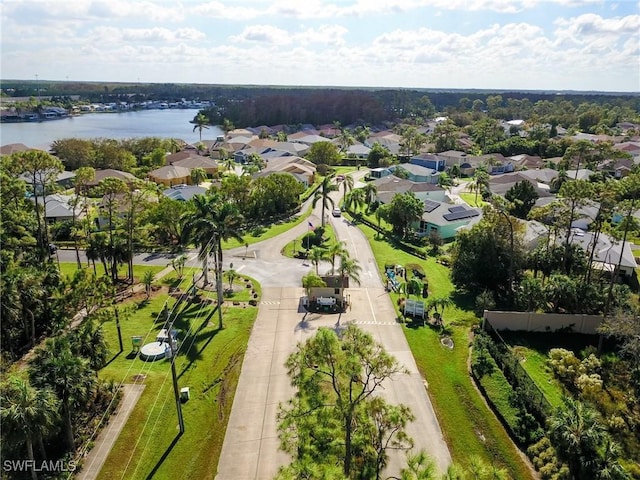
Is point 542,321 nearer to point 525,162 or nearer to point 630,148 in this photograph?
point 525,162

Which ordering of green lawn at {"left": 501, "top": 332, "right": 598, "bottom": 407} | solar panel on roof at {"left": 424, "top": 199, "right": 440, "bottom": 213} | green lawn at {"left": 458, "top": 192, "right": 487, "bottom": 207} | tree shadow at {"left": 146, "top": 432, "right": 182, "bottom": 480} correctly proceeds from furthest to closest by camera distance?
1. green lawn at {"left": 458, "top": 192, "right": 487, "bottom": 207}
2. solar panel on roof at {"left": 424, "top": 199, "right": 440, "bottom": 213}
3. green lawn at {"left": 501, "top": 332, "right": 598, "bottom": 407}
4. tree shadow at {"left": 146, "top": 432, "right": 182, "bottom": 480}

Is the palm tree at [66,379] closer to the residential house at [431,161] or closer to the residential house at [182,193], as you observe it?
the residential house at [182,193]

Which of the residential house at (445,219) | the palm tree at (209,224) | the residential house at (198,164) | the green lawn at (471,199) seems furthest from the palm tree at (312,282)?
the residential house at (198,164)

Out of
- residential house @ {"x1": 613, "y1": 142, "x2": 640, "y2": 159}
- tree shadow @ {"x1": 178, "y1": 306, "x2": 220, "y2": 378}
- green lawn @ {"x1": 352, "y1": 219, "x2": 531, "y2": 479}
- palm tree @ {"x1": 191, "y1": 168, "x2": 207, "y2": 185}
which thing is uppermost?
residential house @ {"x1": 613, "y1": 142, "x2": 640, "y2": 159}

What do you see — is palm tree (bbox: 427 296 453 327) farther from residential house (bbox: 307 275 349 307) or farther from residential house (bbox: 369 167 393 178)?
residential house (bbox: 369 167 393 178)

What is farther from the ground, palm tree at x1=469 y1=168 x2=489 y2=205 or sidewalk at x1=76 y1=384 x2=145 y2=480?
palm tree at x1=469 y1=168 x2=489 y2=205

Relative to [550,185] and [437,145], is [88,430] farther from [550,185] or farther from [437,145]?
[437,145]

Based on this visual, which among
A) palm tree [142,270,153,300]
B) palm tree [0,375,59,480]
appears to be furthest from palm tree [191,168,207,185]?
palm tree [0,375,59,480]
